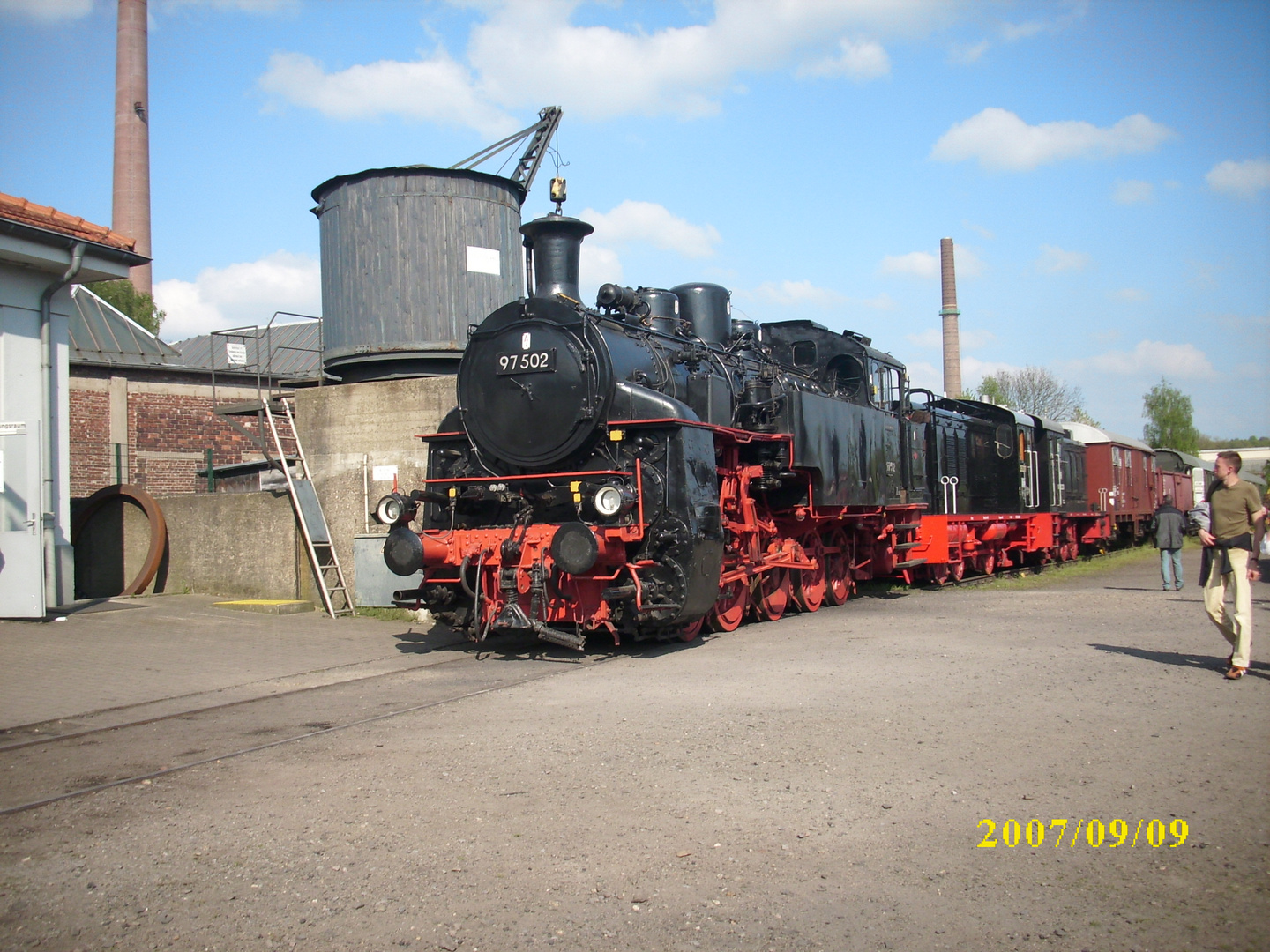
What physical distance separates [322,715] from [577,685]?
1.81 meters

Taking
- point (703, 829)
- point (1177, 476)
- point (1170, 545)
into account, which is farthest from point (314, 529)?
point (1177, 476)

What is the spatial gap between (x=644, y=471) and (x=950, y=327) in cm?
4163

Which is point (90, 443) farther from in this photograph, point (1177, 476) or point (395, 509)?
point (1177, 476)

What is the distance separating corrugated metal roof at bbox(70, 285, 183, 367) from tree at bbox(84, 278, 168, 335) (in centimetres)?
1365

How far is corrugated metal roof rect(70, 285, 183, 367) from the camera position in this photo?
67.4 feet

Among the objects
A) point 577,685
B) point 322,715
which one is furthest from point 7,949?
point 577,685

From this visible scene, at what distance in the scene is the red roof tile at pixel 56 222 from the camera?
36.5 ft

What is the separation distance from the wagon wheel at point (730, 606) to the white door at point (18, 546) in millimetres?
7374

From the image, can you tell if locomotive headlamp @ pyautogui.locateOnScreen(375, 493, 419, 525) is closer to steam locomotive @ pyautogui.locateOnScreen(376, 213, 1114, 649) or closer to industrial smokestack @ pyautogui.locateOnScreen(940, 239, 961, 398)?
steam locomotive @ pyautogui.locateOnScreen(376, 213, 1114, 649)

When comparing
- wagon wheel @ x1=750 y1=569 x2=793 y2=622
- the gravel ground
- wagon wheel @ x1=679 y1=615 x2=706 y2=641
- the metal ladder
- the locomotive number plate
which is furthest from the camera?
the metal ladder

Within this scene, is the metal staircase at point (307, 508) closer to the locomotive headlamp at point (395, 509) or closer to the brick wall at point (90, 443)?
the locomotive headlamp at point (395, 509)

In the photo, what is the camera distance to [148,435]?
1934cm

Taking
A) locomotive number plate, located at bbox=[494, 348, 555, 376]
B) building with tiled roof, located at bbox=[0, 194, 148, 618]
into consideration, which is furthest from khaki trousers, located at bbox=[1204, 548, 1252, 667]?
building with tiled roof, located at bbox=[0, 194, 148, 618]

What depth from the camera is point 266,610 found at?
1234cm
